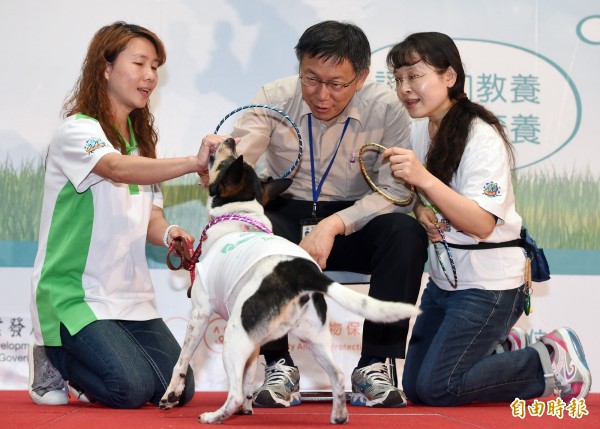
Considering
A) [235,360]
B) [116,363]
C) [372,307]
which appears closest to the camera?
[372,307]

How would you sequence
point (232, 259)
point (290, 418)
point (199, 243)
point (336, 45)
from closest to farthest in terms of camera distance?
point (232, 259) → point (290, 418) → point (199, 243) → point (336, 45)

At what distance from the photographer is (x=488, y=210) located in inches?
113

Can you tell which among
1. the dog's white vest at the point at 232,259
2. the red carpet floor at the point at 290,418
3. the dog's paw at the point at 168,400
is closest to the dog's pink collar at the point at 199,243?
the dog's white vest at the point at 232,259

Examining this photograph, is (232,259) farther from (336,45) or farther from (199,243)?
(336,45)

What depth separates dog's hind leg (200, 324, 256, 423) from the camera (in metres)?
2.30

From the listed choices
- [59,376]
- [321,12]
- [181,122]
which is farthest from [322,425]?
[321,12]

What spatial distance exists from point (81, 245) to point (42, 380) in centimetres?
57

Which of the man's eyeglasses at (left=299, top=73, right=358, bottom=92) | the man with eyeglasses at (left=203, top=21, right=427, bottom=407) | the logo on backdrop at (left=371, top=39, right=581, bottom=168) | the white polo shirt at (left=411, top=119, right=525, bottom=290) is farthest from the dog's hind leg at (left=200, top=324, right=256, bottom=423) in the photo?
the logo on backdrop at (left=371, top=39, right=581, bottom=168)

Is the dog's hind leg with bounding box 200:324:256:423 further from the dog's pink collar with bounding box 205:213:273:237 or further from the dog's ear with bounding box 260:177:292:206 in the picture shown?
the dog's ear with bounding box 260:177:292:206

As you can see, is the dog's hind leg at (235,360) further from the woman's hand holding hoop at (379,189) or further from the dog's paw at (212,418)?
the woman's hand holding hoop at (379,189)

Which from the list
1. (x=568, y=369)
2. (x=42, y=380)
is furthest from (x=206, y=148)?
(x=568, y=369)

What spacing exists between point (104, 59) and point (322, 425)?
1.76 meters

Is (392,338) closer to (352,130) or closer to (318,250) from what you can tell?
(318,250)

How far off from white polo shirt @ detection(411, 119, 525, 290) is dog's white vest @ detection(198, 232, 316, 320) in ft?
2.79
